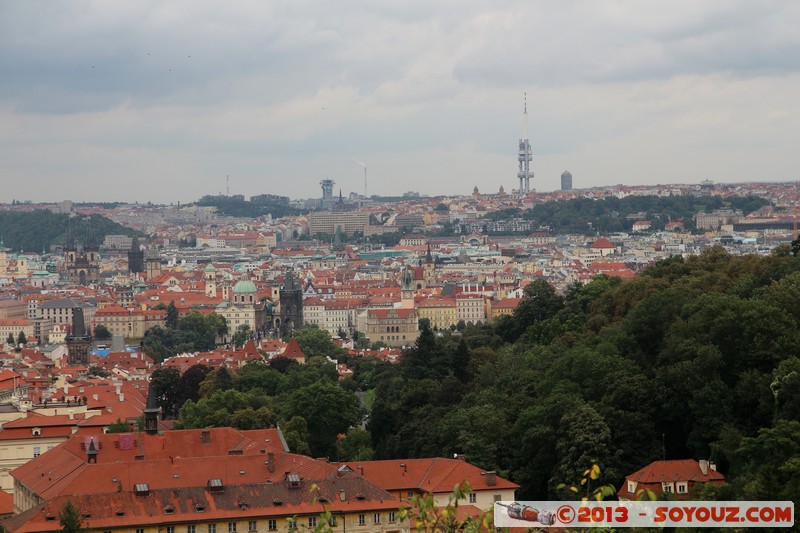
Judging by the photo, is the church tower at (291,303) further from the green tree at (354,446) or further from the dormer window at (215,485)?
the dormer window at (215,485)

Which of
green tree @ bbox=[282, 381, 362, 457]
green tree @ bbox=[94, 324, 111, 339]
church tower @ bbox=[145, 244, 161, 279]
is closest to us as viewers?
green tree @ bbox=[282, 381, 362, 457]

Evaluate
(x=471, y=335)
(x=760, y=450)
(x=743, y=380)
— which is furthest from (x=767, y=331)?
(x=471, y=335)

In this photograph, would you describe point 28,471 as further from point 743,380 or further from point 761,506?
point 761,506

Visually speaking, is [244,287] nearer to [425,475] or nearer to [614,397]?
[614,397]

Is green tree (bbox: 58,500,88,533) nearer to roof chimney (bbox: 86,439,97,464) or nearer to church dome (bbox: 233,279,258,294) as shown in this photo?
roof chimney (bbox: 86,439,97,464)

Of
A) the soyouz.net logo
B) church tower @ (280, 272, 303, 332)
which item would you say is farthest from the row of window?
church tower @ (280, 272, 303, 332)

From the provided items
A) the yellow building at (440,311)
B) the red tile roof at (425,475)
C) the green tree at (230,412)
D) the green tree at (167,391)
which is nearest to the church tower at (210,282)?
the yellow building at (440,311)

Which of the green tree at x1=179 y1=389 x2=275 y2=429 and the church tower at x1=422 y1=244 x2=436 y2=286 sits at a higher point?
the green tree at x1=179 y1=389 x2=275 y2=429
